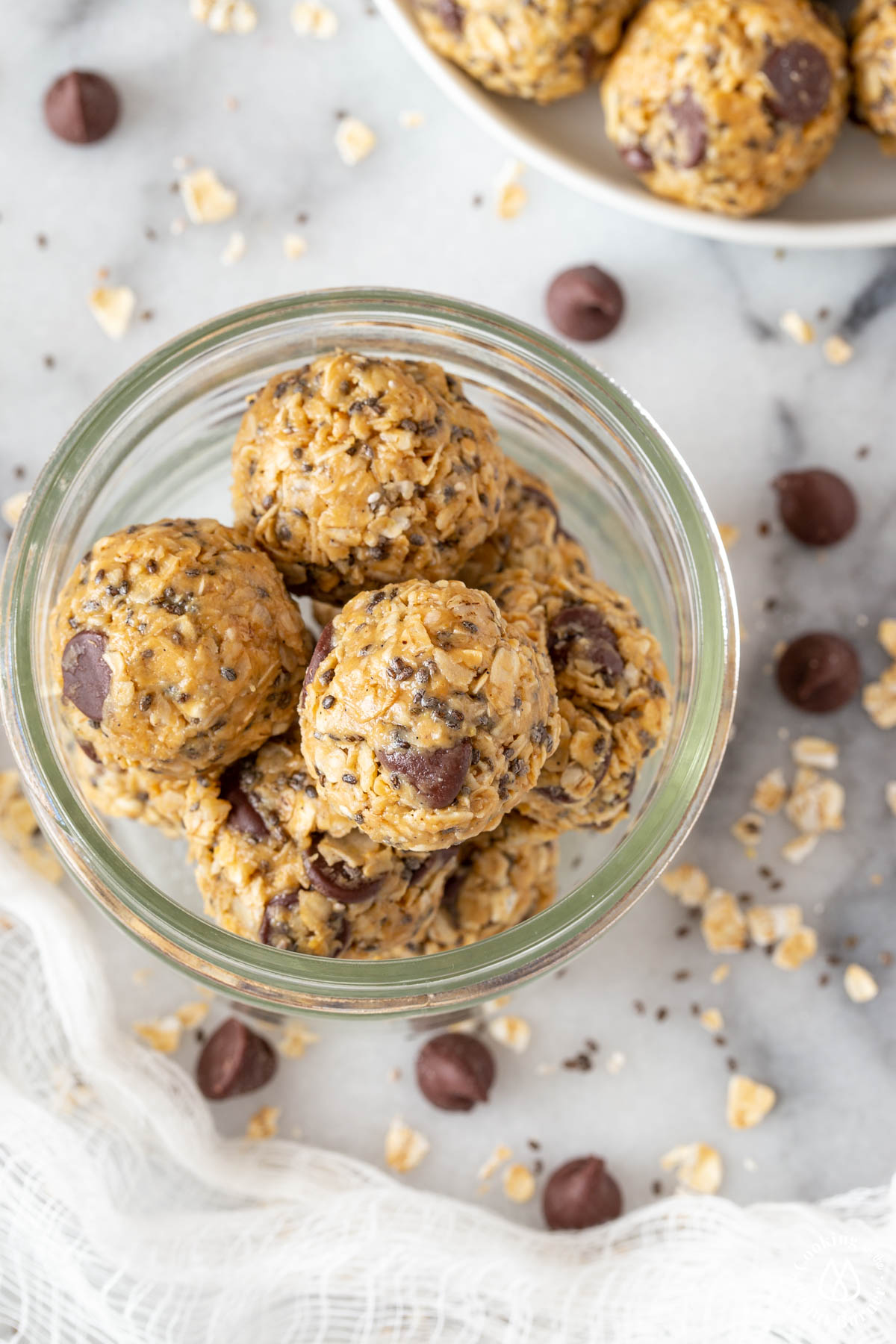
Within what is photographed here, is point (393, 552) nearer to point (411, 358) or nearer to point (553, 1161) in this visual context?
point (411, 358)

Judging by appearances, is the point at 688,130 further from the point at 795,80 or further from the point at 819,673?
the point at 819,673

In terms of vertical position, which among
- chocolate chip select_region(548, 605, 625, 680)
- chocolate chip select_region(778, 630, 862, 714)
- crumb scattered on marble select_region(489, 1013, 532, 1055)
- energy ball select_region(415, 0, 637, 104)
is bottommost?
crumb scattered on marble select_region(489, 1013, 532, 1055)

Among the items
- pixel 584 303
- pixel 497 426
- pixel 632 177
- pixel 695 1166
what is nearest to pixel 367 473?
Result: pixel 497 426

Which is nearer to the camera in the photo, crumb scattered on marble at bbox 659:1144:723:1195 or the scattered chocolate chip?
the scattered chocolate chip

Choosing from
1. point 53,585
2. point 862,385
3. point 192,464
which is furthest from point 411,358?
point 862,385

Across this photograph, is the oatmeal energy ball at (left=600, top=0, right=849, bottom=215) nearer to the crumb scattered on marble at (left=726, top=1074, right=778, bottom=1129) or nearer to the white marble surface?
the white marble surface

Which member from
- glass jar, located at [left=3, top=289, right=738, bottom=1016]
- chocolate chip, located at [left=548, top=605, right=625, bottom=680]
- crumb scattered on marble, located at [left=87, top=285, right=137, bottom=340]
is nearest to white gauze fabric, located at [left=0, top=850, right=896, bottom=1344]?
glass jar, located at [left=3, top=289, right=738, bottom=1016]

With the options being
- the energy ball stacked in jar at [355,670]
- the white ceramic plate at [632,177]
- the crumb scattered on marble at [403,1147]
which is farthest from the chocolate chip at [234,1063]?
the white ceramic plate at [632,177]
